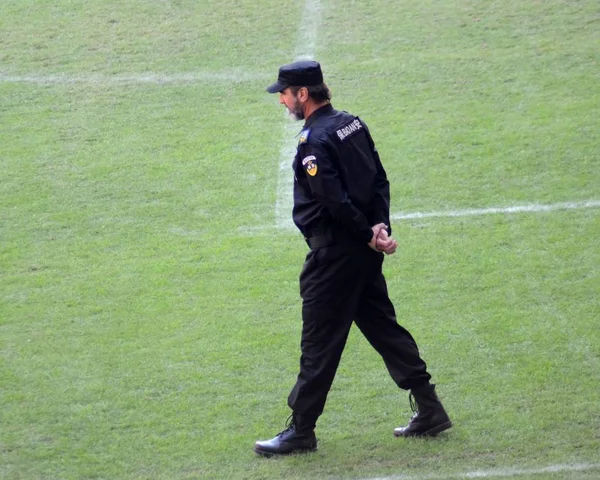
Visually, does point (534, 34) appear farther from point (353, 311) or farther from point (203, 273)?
point (353, 311)

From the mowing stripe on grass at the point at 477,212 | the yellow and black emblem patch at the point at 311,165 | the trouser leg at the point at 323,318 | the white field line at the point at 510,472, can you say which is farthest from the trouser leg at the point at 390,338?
the mowing stripe on grass at the point at 477,212

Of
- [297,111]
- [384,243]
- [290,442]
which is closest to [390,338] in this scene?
[384,243]

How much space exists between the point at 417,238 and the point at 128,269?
6.92 feet

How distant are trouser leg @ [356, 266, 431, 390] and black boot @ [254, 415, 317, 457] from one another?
0.53 meters

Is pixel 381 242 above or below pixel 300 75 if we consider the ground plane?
below

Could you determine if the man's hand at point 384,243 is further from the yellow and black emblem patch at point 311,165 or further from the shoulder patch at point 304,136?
the shoulder patch at point 304,136

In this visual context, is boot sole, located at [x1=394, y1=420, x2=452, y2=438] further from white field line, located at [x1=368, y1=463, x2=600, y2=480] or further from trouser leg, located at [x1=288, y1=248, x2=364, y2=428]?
trouser leg, located at [x1=288, y1=248, x2=364, y2=428]

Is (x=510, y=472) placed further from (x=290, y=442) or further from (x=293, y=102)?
(x=293, y=102)

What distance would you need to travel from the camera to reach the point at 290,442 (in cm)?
539

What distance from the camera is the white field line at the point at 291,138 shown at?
8.43m

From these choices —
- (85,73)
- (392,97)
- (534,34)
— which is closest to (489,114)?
(392,97)

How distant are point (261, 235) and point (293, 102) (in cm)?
286

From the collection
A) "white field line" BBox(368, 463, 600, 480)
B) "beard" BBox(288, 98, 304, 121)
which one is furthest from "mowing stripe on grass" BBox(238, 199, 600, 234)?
"white field line" BBox(368, 463, 600, 480)

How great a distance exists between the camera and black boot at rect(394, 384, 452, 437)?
543 cm
